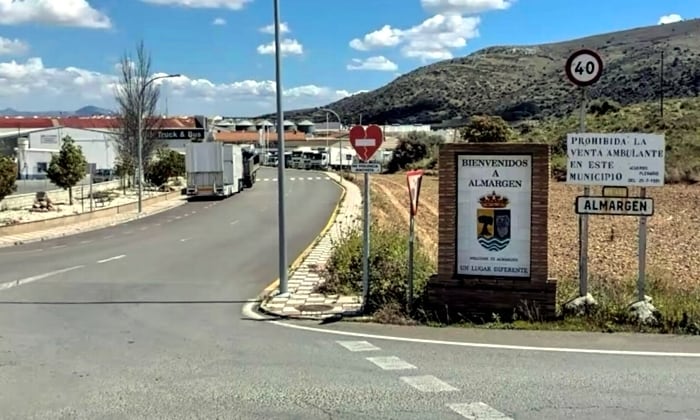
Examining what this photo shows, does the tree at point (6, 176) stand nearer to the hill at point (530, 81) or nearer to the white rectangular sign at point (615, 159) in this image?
the white rectangular sign at point (615, 159)

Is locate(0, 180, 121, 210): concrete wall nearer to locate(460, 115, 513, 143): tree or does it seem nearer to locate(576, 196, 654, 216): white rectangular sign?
locate(576, 196, 654, 216): white rectangular sign

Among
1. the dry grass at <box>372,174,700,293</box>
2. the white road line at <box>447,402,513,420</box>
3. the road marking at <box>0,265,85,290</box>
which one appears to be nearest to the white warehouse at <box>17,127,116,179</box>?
the dry grass at <box>372,174,700,293</box>

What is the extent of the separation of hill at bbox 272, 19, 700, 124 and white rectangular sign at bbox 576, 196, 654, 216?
103m

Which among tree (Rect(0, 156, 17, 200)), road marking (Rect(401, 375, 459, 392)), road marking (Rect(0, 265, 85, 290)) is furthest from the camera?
tree (Rect(0, 156, 17, 200))

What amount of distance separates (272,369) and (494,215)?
16.1 ft

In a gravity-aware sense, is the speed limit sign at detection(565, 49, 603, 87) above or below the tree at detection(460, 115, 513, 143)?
below

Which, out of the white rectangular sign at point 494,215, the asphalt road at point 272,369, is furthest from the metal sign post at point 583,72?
the asphalt road at point 272,369

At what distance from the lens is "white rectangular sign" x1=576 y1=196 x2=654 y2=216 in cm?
1152

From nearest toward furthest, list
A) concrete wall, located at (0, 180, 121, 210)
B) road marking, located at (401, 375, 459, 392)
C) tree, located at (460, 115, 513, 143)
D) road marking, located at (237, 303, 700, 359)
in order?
1. road marking, located at (401, 375, 459, 392)
2. road marking, located at (237, 303, 700, 359)
3. concrete wall, located at (0, 180, 121, 210)
4. tree, located at (460, 115, 513, 143)

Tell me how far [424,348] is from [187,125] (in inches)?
5474

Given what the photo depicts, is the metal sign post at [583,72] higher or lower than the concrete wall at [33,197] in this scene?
higher

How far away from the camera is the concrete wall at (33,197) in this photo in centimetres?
3880

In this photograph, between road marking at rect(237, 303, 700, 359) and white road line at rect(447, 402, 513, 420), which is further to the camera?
road marking at rect(237, 303, 700, 359)

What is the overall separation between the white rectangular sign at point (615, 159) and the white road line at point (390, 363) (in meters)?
4.40
